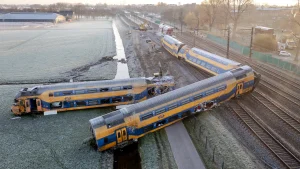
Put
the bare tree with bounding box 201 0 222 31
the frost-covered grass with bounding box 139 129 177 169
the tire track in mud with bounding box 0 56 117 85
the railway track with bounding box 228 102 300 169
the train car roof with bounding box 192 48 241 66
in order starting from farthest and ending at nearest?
the bare tree with bounding box 201 0 222 31 < the tire track in mud with bounding box 0 56 117 85 < the train car roof with bounding box 192 48 241 66 < the frost-covered grass with bounding box 139 129 177 169 < the railway track with bounding box 228 102 300 169

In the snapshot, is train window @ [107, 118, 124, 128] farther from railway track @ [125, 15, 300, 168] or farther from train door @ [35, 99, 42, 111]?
railway track @ [125, 15, 300, 168]

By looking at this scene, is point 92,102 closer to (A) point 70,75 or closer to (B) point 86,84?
(B) point 86,84

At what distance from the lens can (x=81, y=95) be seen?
3195cm

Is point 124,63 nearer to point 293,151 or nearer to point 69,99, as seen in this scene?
point 69,99

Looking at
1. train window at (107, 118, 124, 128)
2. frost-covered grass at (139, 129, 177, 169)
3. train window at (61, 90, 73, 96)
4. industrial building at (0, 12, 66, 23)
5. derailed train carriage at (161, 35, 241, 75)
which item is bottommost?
frost-covered grass at (139, 129, 177, 169)

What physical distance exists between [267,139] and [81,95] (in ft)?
70.3

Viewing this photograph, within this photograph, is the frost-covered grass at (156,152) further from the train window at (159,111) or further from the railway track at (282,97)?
the railway track at (282,97)

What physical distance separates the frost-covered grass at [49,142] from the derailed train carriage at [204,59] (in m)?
19.4

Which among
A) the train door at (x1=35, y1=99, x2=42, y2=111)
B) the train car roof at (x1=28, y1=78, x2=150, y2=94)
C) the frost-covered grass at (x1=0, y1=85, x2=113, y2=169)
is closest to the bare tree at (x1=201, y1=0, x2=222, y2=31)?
the train car roof at (x1=28, y1=78, x2=150, y2=94)

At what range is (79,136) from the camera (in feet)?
89.3

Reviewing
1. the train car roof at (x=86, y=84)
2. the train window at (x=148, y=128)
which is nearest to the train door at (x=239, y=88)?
the train car roof at (x=86, y=84)

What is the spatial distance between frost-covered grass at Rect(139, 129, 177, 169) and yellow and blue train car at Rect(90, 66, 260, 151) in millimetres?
1008

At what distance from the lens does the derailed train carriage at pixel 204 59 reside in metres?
40.3

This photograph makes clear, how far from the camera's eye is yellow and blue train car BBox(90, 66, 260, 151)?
76.6 feet
